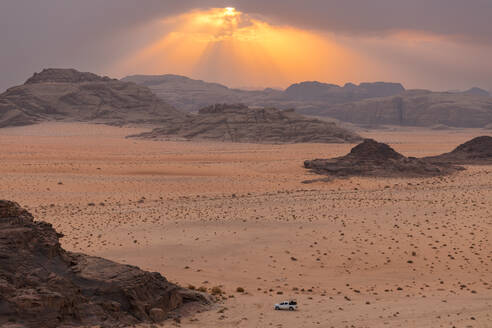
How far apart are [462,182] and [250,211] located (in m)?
18.6

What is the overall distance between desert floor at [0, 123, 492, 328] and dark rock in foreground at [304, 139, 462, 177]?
6.71ft

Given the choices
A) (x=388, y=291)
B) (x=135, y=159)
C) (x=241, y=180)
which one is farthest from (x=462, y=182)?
(x=135, y=159)

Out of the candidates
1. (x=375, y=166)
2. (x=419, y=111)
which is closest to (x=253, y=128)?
(x=375, y=166)

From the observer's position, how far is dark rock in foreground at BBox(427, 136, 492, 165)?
5100 cm

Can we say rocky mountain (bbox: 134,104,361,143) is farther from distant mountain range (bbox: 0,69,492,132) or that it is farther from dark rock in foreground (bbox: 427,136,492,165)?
dark rock in foreground (bbox: 427,136,492,165)

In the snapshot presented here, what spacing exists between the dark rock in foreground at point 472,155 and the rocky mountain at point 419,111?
103m

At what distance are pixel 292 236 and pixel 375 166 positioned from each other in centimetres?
2417

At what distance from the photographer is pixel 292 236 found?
2091 cm

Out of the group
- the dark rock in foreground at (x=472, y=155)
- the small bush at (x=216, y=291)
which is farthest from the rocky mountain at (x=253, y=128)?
the small bush at (x=216, y=291)

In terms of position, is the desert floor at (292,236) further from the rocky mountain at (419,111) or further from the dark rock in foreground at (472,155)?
the rocky mountain at (419,111)

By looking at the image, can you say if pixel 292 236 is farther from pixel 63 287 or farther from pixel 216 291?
pixel 63 287

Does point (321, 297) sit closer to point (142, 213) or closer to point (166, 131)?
point (142, 213)

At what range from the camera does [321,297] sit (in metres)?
14.2

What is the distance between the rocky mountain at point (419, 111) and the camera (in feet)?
510
